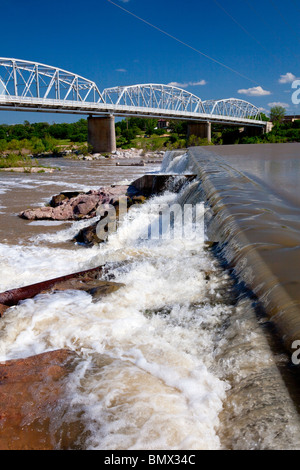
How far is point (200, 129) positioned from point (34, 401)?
2859 inches

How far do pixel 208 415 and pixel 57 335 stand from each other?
1.41m

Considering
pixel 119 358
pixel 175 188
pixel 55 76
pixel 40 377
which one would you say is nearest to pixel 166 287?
pixel 119 358

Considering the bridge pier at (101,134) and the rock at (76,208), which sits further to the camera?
the bridge pier at (101,134)

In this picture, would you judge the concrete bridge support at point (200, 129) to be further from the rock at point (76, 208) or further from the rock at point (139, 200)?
the rock at point (139, 200)

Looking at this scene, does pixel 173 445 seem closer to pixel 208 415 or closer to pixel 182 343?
pixel 208 415

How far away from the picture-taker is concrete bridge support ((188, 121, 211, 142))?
70.0 m

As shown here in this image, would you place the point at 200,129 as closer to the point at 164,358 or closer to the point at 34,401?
the point at 164,358

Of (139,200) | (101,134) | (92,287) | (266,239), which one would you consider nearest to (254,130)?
(101,134)

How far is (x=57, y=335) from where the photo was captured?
2857 mm

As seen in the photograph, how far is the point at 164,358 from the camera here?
8.13 ft

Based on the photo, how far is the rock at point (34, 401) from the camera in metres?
1.77

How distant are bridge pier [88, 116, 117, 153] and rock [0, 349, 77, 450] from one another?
55875 millimetres

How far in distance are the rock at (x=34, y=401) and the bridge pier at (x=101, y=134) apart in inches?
2200

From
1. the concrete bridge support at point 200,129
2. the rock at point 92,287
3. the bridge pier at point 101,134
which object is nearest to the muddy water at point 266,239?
the rock at point 92,287
